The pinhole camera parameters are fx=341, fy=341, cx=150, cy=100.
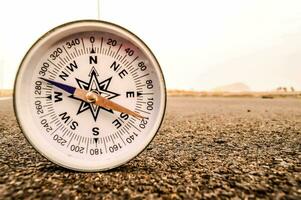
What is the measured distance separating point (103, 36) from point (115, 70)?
0.85ft

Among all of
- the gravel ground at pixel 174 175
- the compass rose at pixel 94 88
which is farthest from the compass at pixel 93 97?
the gravel ground at pixel 174 175

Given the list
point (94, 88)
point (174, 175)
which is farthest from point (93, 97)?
point (174, 175)

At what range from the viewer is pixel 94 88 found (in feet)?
8.07

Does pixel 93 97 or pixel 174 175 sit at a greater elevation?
pixel 93 97

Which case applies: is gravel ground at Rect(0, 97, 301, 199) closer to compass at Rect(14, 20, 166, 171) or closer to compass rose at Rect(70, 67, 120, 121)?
compass at Rect(14, 20, 166, 171)

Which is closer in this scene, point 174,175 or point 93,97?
point 93,97

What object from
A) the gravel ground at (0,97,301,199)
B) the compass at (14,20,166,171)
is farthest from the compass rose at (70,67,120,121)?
the gravel ground at (0,97,301,199)

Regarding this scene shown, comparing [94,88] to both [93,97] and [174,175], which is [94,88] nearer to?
[93,97]

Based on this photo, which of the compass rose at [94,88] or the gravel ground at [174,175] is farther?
the compass rose at [94,88]

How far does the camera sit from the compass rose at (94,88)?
2.46 meters

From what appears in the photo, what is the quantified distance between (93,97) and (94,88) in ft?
0.30

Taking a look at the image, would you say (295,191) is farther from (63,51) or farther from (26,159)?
(26,159)

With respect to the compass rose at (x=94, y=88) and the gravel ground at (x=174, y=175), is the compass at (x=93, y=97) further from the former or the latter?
the gravel ground at (x=174, y=175)

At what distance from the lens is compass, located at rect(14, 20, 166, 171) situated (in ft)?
7.86
